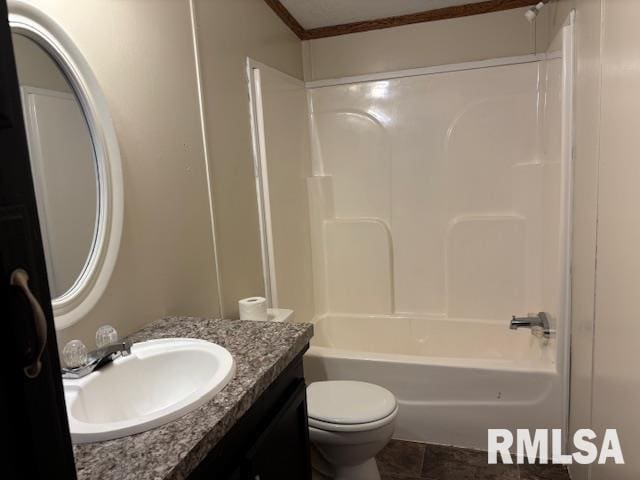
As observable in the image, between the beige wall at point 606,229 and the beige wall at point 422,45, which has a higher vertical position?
the beige wall at point 422,45

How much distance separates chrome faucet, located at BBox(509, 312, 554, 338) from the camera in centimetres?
238

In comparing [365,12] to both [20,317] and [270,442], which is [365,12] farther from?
[20,317]

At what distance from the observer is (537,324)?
2432 mm

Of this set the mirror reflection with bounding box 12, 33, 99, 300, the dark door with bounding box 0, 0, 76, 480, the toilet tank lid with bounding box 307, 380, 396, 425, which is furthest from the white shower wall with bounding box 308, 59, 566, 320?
the dark door with bounding box 0, 0, 76, 480

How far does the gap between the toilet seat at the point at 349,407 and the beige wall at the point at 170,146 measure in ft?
1.98

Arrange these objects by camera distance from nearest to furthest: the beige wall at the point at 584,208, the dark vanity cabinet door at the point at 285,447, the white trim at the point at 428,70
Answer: the dark vanity cabinet door at the point at 285,447
the beige wall at the point at 584,208
the white trim at the point at 428,70

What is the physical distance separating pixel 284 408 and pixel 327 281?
79.9 inches

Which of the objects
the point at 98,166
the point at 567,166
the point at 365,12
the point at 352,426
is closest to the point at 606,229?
the point at 567,166

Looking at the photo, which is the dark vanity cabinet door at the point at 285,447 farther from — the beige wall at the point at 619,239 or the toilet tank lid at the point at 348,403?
the beige wall at the point at 619,239

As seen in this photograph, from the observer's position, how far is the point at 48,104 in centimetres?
123

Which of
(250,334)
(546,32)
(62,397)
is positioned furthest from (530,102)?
(62,397)

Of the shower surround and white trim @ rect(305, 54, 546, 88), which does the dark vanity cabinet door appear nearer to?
the shower surround

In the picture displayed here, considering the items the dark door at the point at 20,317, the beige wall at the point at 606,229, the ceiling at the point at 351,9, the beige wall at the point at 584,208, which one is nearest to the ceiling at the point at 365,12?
the ceiling at the point at 351,9

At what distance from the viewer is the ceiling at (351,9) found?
2.61m
